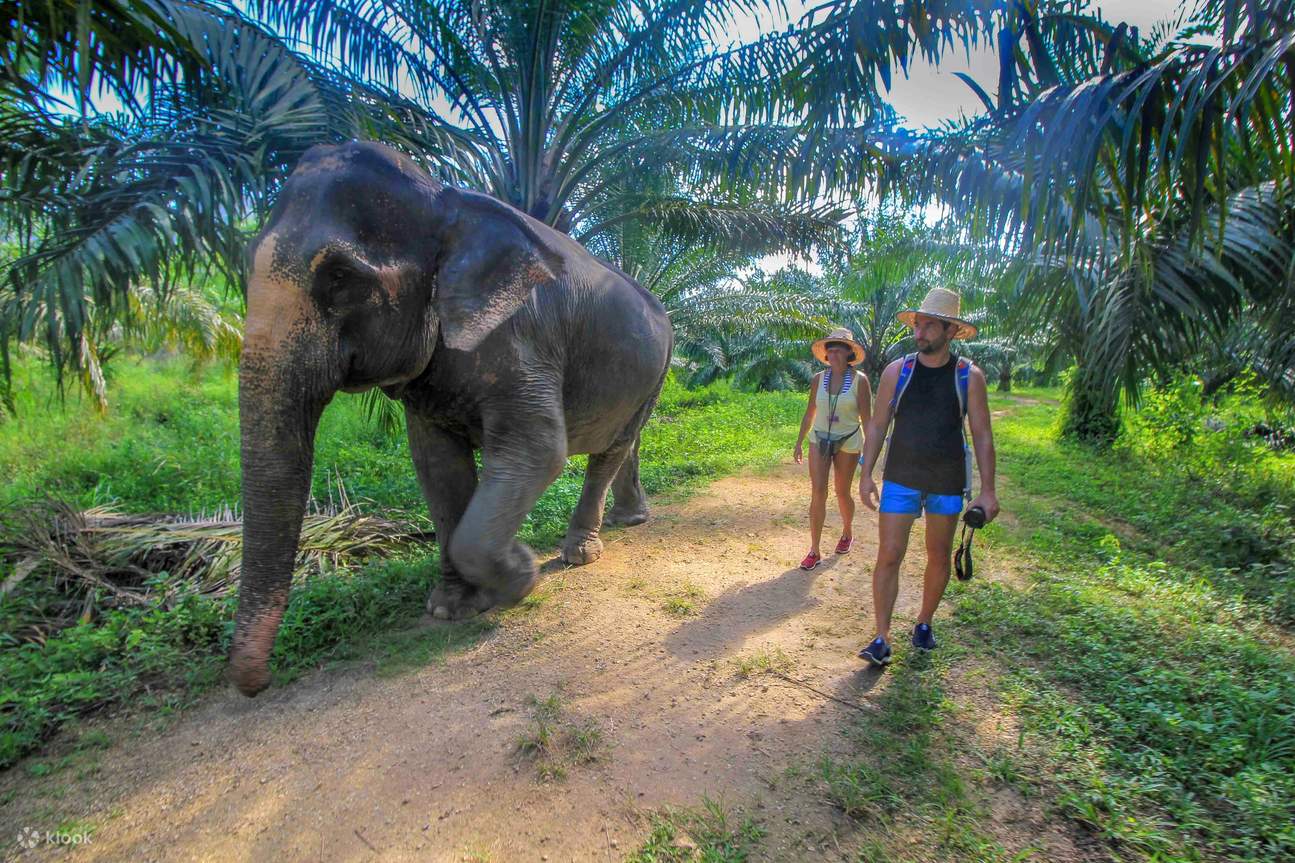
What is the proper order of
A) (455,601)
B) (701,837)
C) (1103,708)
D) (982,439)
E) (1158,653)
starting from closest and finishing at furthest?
(701,837) → (1103,708) → (982,439) → (1158,653) → (455,601)

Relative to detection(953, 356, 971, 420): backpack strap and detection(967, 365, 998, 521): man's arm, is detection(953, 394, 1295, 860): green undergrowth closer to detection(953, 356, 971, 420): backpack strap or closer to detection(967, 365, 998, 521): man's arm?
detection(967, 365, 998, 521): man's arm

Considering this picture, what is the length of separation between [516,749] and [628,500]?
3.37 meters

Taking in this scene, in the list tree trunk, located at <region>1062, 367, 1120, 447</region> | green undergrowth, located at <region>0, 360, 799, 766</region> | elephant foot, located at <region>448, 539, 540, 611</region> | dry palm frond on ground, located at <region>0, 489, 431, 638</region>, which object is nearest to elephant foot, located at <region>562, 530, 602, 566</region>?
→ green undergrowth, located at <region>0, 360, 799, 766</region>

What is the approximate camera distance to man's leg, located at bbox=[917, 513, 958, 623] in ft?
10.2

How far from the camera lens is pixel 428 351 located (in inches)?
122

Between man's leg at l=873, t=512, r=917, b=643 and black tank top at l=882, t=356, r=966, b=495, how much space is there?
0.19m

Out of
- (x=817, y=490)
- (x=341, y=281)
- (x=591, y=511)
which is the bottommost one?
(x=591, y=511)

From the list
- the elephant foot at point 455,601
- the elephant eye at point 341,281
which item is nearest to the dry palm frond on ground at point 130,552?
the elephant foot at point 455,601

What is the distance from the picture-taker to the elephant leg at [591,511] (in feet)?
15.7

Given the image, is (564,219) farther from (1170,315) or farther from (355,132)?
(1170,315)

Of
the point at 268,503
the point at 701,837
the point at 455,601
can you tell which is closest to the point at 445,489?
the point at 455,601

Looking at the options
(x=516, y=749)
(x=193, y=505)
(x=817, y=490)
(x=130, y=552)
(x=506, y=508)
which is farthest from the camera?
(x=193, y=505)

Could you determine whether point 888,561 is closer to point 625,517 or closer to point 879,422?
point 879,422

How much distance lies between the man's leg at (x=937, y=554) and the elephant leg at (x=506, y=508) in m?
1.87
